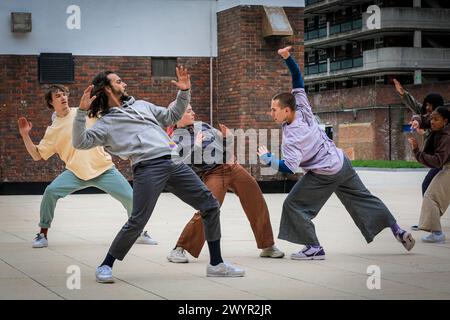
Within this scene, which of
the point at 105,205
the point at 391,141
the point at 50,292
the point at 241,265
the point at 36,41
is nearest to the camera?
the point at 50,292

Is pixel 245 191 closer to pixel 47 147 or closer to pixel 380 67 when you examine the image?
pixel 47 147

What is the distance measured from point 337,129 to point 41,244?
184ft

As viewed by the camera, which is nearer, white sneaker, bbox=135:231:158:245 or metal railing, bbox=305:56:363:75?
white sneaker, bbox=135:231:158:245

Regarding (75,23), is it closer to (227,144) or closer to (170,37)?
(170,37)

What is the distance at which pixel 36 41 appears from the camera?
20.8 m

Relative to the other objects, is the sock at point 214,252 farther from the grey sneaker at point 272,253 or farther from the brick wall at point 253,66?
the brick wall at point 253,66

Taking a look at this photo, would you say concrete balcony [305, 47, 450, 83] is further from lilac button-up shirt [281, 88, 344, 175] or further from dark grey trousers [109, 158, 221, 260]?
dark grey trousers [109, 158, 221, 260]

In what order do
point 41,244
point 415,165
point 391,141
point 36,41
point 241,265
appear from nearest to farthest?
point 241,265 → point 41,244 → point 36,41 → point 415,165 → point 391,141

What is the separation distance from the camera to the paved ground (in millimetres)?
7363

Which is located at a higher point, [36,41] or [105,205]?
[36,41]

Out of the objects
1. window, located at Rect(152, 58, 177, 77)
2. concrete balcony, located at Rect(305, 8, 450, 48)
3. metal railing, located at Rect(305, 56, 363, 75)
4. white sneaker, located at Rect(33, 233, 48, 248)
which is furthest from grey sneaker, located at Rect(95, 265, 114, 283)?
metal railing, located at Rect(305, 56, 363, 75)

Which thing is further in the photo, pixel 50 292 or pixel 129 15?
pixel 129 15

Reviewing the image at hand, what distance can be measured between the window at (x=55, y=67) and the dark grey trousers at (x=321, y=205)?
12199 mm
